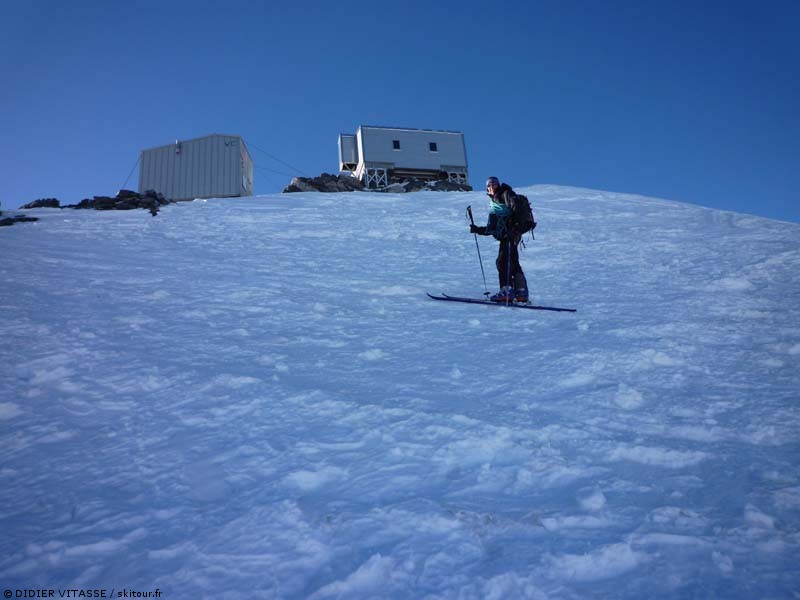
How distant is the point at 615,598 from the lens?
1.82 metres

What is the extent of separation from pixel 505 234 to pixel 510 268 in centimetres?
54

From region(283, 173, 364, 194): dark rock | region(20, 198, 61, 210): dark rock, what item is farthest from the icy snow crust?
region(283, 173, 364, 194): dark rock

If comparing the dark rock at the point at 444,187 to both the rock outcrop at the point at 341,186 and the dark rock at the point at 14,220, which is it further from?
the dark rock at the point at 14,220

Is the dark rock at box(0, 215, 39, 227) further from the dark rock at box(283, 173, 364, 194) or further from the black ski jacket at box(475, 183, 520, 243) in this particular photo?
the dark rock at box(283, 173, 364, 194)

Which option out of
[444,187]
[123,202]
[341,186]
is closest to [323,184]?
[341,186]

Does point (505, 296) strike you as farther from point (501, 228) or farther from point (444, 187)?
point (444, 187)

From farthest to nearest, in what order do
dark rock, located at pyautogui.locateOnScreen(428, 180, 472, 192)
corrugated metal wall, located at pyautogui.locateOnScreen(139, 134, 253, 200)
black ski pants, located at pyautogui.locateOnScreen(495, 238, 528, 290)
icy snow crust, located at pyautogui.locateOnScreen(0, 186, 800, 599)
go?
dark rock, located at pyautogui.locateOnScreen(428, 180, 472, 192)
corrugated metal wall, located at pyautogui.locateOnScreen(139, 134, 253, 200)
black ski pants, located at pyautogui.locateOnScreen(495, 238, 528, 290)
icy snow crust, located at pyautogui.locateOnScreen(0, 186, 800, 599)

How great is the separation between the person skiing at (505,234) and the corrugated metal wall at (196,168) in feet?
56.9

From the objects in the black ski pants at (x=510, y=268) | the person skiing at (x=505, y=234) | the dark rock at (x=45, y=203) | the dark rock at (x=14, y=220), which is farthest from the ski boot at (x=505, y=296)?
the dark rock at (x=45, y=203)

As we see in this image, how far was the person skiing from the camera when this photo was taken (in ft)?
22.2

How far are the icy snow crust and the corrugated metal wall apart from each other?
15.8 m

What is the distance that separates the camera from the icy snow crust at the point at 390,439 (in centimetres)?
195

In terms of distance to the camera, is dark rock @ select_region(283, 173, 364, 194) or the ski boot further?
dark rock @ select_region(283, 173, 364, 194)

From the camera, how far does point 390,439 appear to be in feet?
9.37
